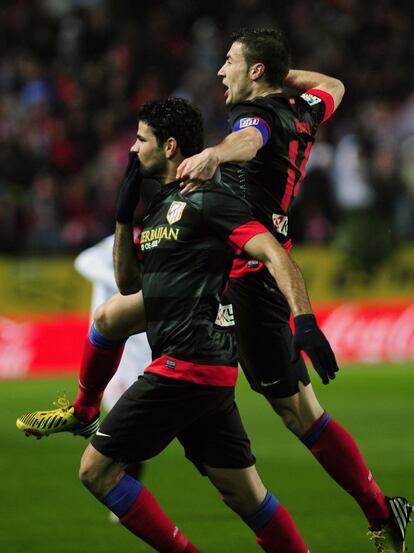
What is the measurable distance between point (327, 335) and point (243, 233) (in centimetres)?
1062

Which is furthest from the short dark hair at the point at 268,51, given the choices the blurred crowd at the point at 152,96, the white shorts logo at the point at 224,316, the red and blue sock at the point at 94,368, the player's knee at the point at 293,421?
the blurred crowd at the point at 152,96

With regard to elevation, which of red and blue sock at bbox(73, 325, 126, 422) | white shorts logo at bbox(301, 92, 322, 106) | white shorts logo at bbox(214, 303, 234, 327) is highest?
white shorts logo at bbox(301, 92, 322, 106)

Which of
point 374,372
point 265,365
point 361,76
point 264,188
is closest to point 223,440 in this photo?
point 265,365

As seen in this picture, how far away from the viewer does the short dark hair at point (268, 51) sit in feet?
18.9

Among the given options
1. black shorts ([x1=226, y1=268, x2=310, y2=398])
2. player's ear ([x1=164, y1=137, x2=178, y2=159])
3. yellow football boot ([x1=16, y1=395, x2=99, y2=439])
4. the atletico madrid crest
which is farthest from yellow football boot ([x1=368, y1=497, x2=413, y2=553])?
player's ear ([x1=164, y1=137, x2=178, y2=159])

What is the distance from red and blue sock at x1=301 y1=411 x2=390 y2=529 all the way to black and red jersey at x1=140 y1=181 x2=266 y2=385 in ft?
3.18

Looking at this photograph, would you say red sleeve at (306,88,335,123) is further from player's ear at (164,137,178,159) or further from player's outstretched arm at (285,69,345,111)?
player's ear at (164,137,178,159)

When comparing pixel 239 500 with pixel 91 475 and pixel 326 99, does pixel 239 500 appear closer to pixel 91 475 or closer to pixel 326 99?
pixel 91 475

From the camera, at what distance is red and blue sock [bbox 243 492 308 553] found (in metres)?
5.11

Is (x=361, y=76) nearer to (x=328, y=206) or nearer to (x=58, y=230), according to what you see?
(x=328, y=206)

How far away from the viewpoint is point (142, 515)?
197 inches

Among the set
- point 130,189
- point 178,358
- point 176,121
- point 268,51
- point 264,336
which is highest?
point 268,51

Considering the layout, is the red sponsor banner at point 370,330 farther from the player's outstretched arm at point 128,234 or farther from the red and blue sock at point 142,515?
the red and blue sock at point 142,515

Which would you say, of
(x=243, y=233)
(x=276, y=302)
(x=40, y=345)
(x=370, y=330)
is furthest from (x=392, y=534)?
(x=370, y=330)
